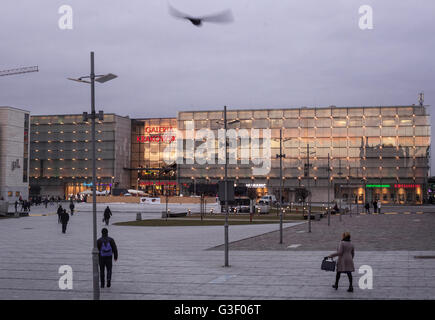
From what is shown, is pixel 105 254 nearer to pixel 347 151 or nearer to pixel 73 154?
pixel 347 151

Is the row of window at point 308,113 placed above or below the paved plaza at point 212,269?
above

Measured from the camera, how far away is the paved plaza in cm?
1534

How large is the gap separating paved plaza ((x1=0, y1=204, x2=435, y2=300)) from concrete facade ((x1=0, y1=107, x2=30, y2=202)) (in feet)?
279

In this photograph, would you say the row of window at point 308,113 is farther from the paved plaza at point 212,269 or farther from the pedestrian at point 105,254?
the pedestrian at point 105,254

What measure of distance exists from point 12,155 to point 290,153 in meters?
61.6

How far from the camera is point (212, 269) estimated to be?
20.2 m

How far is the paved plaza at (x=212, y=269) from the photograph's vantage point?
15.3m

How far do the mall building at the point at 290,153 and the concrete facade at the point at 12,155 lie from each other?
23975 mm

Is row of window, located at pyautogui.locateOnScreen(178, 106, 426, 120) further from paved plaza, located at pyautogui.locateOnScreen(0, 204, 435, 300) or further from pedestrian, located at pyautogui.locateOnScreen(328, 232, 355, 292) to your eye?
pedestrian, located at pyautogui.locateOnScreen(328, 232, 355, 292)

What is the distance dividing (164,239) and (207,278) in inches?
615
